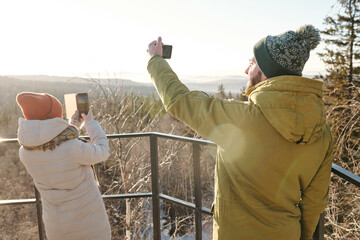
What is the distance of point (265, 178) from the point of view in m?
1.16

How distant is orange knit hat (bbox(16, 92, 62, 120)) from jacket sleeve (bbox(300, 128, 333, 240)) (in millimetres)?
1374

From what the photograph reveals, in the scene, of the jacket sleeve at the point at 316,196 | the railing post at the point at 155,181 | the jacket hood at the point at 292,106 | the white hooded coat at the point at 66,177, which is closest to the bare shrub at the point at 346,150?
the railing post at the point at 155,181

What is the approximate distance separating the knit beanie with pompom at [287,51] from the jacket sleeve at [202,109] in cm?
20

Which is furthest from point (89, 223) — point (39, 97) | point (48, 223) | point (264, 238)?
point (264, 238)

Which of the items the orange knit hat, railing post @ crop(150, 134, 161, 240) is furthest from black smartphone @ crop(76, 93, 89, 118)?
railing post @ crop(150, 134, 161, 240)

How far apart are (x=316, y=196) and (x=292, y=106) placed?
47 centimetres

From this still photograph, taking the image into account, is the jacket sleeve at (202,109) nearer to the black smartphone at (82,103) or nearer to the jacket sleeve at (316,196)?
the jacket sleeve at (316,196)

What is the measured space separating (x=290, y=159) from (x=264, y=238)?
1.12 ft

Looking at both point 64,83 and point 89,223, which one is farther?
point 64,83

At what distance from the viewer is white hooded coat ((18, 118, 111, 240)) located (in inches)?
65.7

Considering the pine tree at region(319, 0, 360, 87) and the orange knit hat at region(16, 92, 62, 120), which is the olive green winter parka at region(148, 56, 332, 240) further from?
the pine tree at region(319, 0, 360, 87)

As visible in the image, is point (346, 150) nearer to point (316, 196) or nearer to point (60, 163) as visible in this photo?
point (316, 196)

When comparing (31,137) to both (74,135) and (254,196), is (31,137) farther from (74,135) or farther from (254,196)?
(254,196)

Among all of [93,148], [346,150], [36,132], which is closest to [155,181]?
[93,148]
